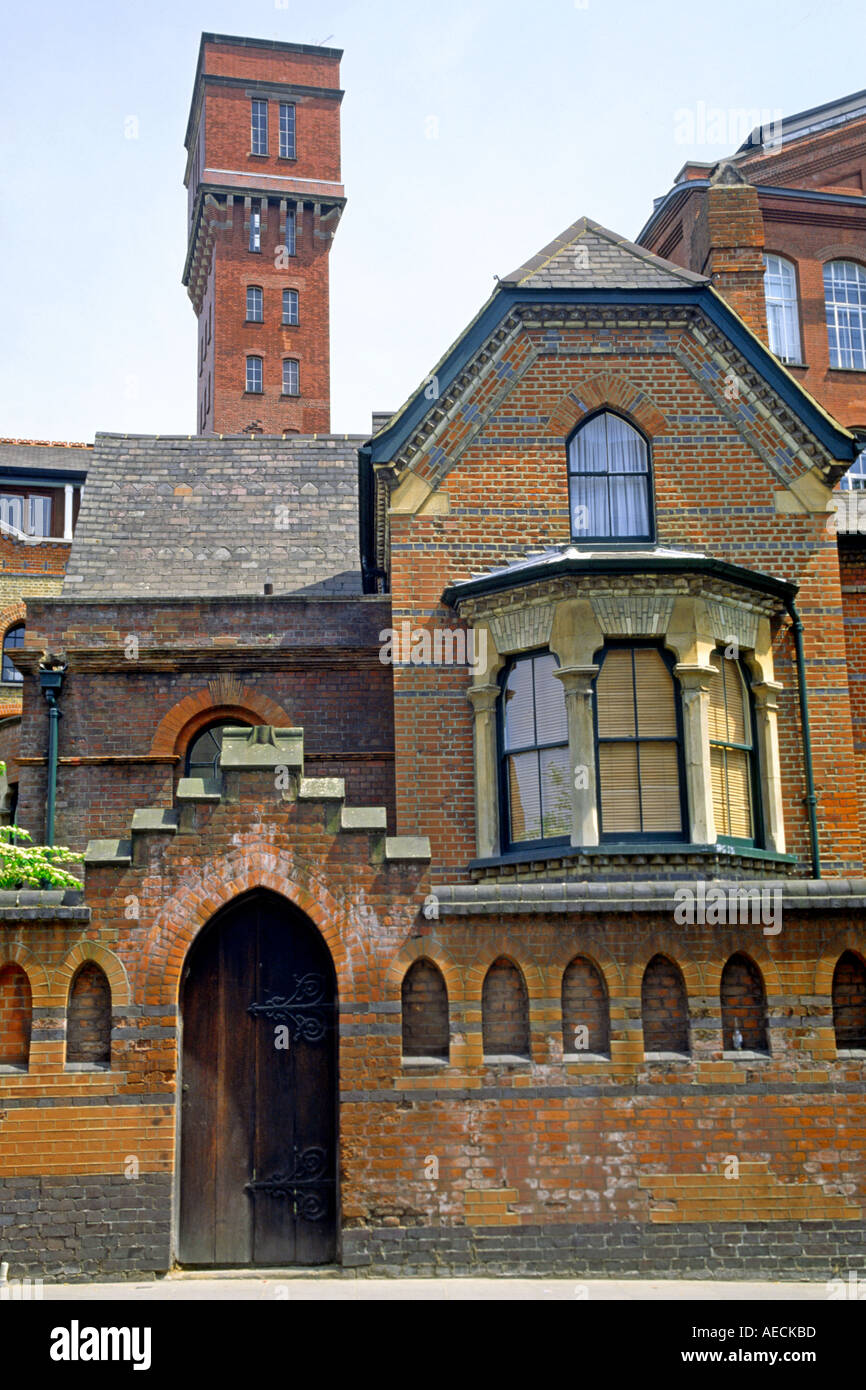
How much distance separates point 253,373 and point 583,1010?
48.8 m

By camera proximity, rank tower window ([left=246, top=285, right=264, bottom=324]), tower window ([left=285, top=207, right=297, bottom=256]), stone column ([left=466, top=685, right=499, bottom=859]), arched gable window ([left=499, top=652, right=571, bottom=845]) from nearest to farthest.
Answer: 1. arched gable window ([left=499, top=652, right=571, bottom=845])
2. stone column ([left=466, top=685, right=499, bottom=859])
3. tower window ([left=246, top=285, right=264, bottom=324])
4. tower window ([left=285, top=207, right=297, bottom=256])

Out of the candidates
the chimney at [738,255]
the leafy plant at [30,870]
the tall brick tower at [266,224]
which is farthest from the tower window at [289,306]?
the leafy plant at [30,870]

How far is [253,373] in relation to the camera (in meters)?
56.7

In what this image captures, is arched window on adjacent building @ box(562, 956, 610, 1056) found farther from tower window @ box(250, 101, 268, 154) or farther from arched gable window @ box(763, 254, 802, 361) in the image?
tower window @ box(250, 101, 268, 154)

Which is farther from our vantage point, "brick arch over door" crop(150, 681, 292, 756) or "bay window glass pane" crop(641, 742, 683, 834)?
"brick arch over door" crop(150, 681, 292, 756)

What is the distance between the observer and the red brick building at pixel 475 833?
10.6 m

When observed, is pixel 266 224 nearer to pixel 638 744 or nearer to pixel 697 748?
pixel 638 744

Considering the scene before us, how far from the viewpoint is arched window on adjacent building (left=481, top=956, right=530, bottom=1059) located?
10.9 metres

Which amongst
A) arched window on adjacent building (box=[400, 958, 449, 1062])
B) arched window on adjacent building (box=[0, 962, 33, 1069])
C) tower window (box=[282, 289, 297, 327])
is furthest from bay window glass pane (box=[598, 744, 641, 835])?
tower window (box=[282, 289, 297, 327])

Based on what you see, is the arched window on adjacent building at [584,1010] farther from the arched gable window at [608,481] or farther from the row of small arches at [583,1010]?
the arched gable window at [608,481]

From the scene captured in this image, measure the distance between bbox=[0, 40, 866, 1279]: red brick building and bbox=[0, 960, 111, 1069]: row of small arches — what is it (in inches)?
1.1

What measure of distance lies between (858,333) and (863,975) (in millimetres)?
33265

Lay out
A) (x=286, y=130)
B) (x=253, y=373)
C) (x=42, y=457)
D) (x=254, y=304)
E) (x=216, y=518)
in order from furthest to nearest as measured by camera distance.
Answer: (x=286, y=130)
(x=254, y=304)
(x=253, y=373)
(x=42, y=457)
(x=216, y=518)

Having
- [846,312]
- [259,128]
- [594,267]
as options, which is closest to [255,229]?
[259,128]
